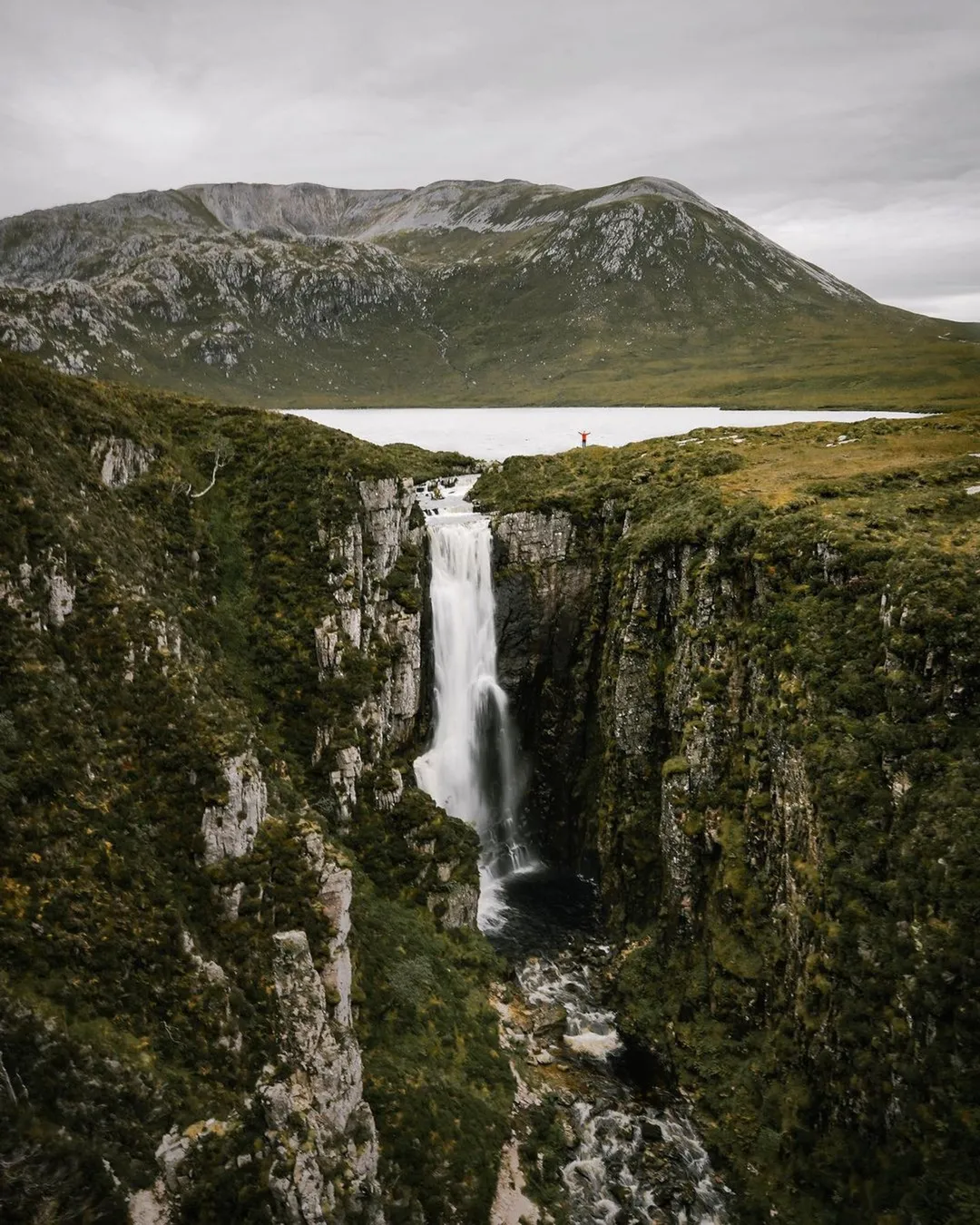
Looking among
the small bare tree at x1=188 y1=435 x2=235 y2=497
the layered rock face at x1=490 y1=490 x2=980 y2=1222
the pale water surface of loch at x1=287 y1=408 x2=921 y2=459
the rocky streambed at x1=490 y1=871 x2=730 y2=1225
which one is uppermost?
the pale water surface of loch at x1=287 y1=408 x2=921 y2=459

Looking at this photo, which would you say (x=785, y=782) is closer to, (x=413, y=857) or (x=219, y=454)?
(x=413, y=857)

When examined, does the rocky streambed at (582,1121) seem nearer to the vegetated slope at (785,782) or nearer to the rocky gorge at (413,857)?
the rocky gorge at (413,857)

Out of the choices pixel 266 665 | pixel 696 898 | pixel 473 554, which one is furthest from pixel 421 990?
pixel 473 554

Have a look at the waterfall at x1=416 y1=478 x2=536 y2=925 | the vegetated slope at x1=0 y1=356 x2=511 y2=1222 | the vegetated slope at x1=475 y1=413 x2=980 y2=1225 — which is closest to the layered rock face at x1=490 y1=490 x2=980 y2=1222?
the vegetated slope at x1=475 y1=413 x2=980 y2=1225

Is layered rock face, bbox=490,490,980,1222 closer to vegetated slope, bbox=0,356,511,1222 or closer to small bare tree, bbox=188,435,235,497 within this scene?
vegetated slope, bbox=0,356,511,1222

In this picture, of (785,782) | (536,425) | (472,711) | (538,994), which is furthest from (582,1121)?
(536,425)

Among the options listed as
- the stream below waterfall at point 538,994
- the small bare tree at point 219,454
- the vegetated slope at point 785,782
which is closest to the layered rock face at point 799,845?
the vegetated slope at point 785,782
